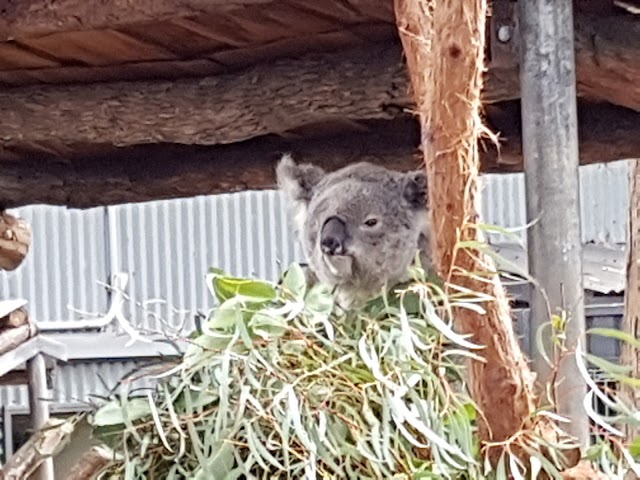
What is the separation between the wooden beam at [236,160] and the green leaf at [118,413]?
98 centimetres

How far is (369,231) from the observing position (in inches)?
70.8

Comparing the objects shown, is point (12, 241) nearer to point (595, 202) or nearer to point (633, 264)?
point (633, 264)

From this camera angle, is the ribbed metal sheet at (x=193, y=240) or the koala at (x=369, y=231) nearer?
the koala at (x=369, y=231)

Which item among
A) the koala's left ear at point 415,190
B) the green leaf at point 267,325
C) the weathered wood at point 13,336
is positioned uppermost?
the koala's left ear at point 415,190

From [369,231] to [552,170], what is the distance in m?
0.58

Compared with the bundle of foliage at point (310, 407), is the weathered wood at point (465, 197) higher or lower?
higher

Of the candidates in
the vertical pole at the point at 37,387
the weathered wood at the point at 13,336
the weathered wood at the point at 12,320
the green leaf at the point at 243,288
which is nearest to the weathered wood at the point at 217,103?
the green leaf at the point at 243,288

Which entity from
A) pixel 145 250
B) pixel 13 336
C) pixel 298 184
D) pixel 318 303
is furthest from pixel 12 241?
pixel 145 250

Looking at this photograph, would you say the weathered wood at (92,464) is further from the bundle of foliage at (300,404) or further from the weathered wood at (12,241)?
the weathered wood at (12,241)

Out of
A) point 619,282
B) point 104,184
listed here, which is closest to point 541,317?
point 104,184

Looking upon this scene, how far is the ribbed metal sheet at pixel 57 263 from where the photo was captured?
18.7 feet

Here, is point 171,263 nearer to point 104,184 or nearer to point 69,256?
point 69,256

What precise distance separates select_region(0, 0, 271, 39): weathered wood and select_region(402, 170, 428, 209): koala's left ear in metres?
0.39

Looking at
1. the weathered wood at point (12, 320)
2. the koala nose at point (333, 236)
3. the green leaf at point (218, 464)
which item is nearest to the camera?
the green leaf at point (218, 464)
